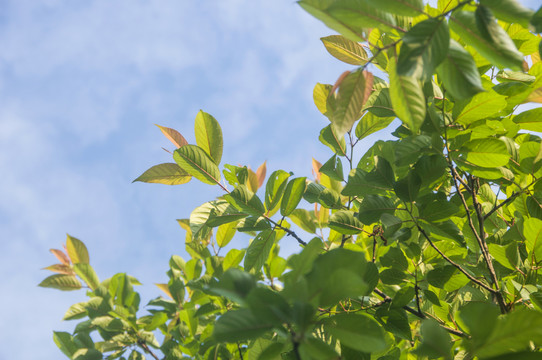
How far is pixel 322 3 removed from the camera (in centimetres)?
91

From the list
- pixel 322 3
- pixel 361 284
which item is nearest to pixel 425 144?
pixel 322 3

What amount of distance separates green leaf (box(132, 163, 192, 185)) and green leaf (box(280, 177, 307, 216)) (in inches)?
17.7

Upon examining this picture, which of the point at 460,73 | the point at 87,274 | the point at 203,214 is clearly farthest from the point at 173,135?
the point at 87,274

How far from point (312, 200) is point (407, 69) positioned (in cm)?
92

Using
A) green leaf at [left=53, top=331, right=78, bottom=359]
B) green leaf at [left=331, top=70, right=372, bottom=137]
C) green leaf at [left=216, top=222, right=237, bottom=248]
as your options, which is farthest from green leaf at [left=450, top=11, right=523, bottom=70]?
green leaf at [left=53, top=331, right=78, bottom=359]

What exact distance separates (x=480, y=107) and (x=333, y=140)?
0.57 m

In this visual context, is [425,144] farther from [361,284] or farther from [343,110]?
[361,284]

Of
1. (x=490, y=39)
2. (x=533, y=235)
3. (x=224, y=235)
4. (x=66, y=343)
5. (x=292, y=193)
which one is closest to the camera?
(x=490, y=39)

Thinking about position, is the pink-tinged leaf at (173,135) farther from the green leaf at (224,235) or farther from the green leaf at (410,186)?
the green leaf at (410,186)

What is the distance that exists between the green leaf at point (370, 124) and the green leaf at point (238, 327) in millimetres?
1144

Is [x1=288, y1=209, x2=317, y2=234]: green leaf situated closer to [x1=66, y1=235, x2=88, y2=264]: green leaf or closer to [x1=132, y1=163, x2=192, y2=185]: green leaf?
[x1=132, y1=163, x2=192, y2=185]: green leaf

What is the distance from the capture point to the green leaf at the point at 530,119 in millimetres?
1503

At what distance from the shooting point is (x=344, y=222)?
1.44m

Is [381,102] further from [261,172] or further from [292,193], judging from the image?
[261,172]
